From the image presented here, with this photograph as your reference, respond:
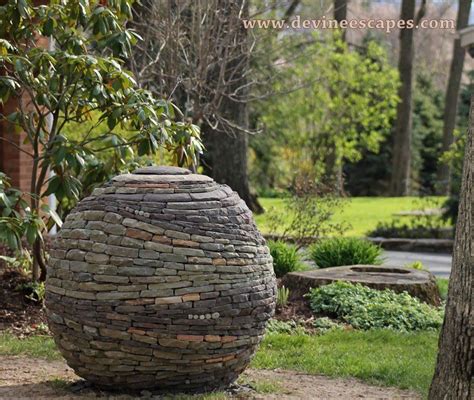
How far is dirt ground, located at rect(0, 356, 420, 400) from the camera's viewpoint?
5.86m

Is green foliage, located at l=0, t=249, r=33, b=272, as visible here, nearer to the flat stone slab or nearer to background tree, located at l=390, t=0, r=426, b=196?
the flat stone slab

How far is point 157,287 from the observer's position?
17.7 ft

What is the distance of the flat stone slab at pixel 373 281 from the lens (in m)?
9.77

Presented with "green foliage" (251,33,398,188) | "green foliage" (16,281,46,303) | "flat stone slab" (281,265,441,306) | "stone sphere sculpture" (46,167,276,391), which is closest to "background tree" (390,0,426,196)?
"green foliage" (251,33,398,188)

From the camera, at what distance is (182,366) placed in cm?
559

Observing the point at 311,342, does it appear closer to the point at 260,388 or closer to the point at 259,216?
the point at 260,388

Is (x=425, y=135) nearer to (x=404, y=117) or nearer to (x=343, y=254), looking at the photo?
(x=404, y=117)

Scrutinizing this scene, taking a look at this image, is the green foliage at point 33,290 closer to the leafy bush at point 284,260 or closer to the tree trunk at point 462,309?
the leafy bush at point 284,260

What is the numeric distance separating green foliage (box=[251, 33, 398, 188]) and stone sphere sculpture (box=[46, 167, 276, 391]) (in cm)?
2202

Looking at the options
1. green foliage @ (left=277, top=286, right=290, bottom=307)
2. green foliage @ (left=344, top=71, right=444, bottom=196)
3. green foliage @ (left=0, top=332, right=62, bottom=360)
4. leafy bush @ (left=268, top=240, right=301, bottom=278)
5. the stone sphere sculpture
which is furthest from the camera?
green foliage @ (left=344, top=71, right=444, bottom=196)

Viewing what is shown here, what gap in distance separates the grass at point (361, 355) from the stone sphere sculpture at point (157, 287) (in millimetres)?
1401

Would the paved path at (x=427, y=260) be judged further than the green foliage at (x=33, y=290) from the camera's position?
Yes

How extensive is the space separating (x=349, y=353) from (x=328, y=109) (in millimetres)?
23067

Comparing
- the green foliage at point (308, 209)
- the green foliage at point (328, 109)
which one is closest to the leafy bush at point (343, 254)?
the green foliage at point (308, 209)
